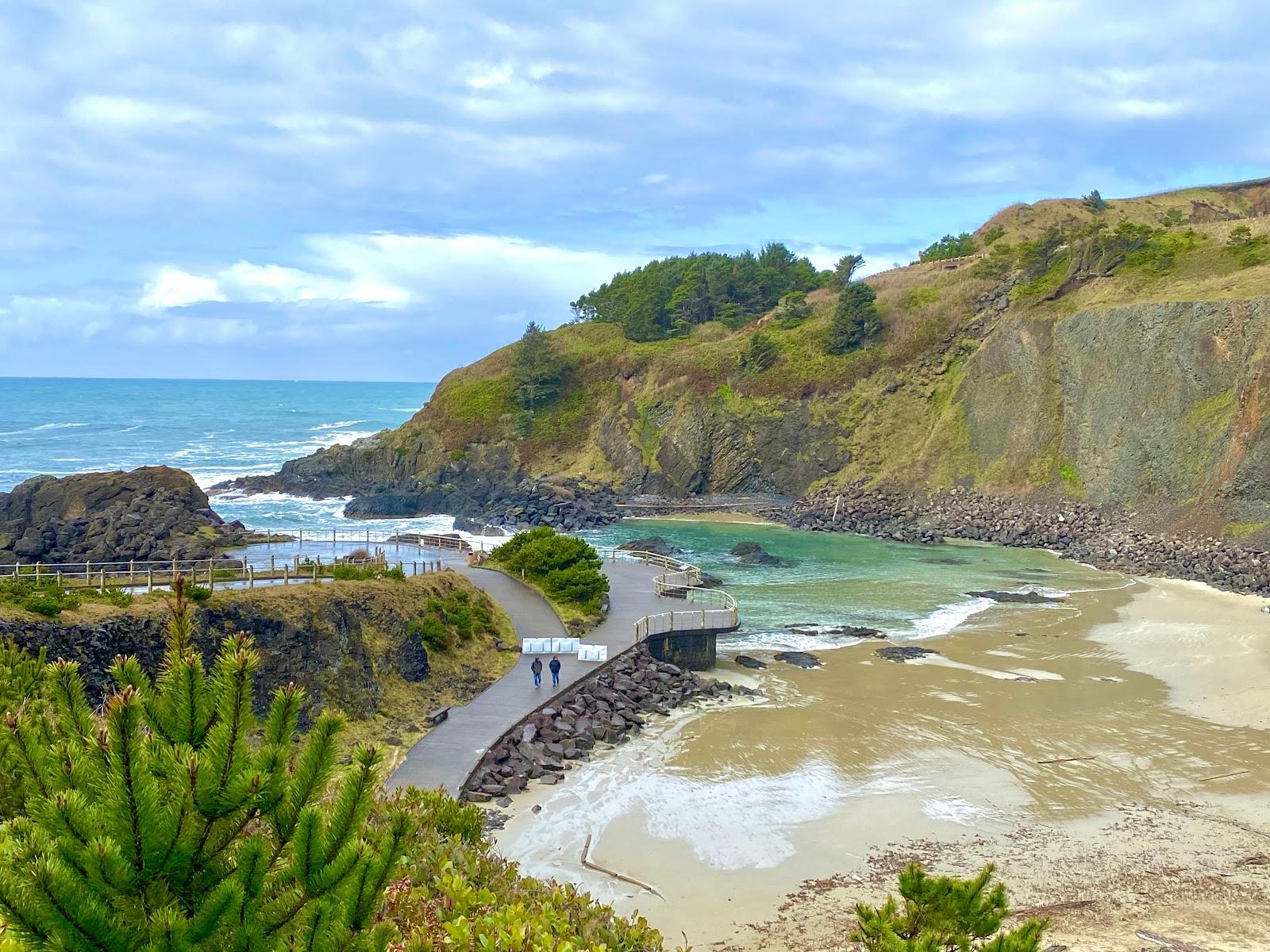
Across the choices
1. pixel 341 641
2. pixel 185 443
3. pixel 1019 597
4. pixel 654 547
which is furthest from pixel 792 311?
pixel 185 443

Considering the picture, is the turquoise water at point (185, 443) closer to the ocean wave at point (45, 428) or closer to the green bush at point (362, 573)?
the ocean wave at point (45, 428)

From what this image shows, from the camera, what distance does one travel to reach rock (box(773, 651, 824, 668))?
107 feet

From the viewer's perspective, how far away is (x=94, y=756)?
4.95 m

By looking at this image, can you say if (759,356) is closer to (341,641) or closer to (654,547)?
(654,547)

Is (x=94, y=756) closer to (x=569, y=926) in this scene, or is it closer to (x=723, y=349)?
(x=569, y=926)

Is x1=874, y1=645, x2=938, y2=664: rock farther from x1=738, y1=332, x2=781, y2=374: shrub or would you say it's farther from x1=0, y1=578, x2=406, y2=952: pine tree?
x1=738, y1=332, x2=781, y2=374: shrub

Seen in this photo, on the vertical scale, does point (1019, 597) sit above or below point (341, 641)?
below

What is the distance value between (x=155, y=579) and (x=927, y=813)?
70.4 ft

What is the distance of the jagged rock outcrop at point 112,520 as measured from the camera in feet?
131

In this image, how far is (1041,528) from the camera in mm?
62719

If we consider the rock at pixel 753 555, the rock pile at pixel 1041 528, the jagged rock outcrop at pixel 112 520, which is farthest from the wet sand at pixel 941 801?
the jagged rock outcrop at pixel 112 520

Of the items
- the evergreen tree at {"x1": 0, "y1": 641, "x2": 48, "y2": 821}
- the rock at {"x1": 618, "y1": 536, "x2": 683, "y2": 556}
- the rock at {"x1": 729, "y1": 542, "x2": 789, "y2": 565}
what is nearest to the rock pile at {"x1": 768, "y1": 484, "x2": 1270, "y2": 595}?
the rock at {"x1": 729, "y1": 542, "x2": 789, "y2": 565}

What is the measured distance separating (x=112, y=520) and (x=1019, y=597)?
37983mm

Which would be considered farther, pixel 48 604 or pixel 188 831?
pixel 48 604
